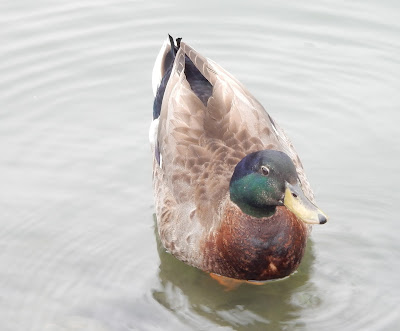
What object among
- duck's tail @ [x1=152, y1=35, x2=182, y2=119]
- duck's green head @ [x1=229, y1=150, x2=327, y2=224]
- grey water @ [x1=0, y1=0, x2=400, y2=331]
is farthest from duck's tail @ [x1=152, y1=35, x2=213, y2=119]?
duck's green head @ [x1=229, y1=150, x2=327, y2=224]

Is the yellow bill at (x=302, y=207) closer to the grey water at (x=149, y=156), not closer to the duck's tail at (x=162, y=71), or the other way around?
the grey water at (x=149, y=156)

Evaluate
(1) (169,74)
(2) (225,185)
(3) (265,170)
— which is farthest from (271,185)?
(1) (169,74)

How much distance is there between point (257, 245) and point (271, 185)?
2.28ft

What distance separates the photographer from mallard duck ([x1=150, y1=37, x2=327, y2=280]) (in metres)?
6.44

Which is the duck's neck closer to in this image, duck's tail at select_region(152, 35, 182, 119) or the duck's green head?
the duck's green head

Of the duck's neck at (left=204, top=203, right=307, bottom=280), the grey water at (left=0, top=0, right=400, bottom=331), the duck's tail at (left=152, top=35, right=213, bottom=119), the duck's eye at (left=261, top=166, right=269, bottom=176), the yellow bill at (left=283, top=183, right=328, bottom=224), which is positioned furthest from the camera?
the duck's tail at (left=152, top=35, right=213, bottom=119)

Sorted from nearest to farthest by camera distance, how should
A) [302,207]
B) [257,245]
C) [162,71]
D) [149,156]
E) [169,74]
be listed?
1. [302,207]
2. [257,245]
3. [169,74]
4. [162,71]
5. [149,156]

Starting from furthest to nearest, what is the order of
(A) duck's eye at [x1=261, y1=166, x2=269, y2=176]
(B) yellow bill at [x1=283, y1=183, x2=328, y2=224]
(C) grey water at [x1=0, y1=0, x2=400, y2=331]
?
(C) grey water at [x1=0, y1=0, x2=400, y2=331]
(A) duck's eye at [x1=261, y1=166, x2=269, y2=176]
(B) yellow bill at [x1=283, y1=183, x2=328, y2=224]

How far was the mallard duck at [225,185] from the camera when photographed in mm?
6441

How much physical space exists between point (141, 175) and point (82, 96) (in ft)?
4.97

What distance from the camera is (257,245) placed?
6.74 metres

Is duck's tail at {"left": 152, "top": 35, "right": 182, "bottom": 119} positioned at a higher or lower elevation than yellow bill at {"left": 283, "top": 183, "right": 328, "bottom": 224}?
higher

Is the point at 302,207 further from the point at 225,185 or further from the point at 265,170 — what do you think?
the point at 225,185

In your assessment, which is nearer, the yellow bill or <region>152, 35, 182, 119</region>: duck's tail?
the yellow bill
